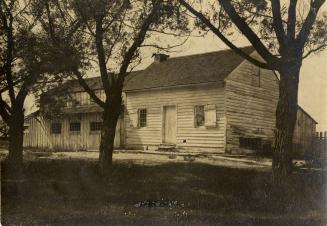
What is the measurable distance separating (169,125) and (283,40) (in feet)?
28.2

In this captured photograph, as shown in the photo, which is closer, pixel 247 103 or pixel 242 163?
pixel 242 163

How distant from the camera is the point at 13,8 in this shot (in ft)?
31.0

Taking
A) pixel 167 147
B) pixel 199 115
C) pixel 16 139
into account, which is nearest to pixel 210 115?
pixel 199 115

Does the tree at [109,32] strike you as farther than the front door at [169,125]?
No

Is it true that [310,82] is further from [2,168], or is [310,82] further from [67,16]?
[2,168]

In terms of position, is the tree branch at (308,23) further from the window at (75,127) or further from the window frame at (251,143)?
the window at (75,127)

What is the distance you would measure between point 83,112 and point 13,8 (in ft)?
19.4

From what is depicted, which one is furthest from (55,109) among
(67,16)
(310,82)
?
(310,82)

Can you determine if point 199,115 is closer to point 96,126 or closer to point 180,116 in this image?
point 180,116

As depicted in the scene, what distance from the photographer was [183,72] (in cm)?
1600

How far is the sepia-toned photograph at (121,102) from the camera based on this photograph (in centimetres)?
686

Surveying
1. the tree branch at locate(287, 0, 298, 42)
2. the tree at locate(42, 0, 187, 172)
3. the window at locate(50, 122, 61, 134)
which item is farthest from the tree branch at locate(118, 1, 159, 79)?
the window at locate(50, 122, 61, 134)

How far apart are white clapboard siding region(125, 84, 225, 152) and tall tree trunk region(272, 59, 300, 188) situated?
22.2ft

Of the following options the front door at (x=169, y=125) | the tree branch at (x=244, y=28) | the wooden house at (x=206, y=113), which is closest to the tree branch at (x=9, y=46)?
the wooden house at (x=206, y=113)
